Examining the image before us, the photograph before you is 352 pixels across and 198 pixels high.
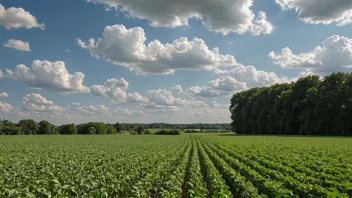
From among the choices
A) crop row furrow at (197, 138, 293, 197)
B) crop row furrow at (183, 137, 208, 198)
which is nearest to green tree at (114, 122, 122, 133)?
crop row furrow at (197, 138, 293, 197)

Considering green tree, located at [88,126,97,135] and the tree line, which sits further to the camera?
green tree, located at [88,126,97,135]

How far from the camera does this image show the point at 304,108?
225ft

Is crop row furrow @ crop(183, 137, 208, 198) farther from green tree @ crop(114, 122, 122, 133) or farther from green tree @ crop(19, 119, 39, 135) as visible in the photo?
green tree @ crop(114, 122, 122, 133)

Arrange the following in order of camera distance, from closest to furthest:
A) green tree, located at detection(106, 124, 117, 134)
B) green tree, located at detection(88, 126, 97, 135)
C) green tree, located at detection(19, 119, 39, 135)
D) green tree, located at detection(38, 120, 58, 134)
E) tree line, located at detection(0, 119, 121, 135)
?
tree line, located at detection(0, 119, 121, 135) < green tree, located at detection(19, 119, 39, 135) < green tree, located at detection(38, 120, 58, 134) < green tree, located at detection(88, 126, 97, 135) < green tree, located at detection(106, 124, 117, 134)

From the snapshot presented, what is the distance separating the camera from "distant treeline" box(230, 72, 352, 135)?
58.2 metres

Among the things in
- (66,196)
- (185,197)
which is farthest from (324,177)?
(66,196)

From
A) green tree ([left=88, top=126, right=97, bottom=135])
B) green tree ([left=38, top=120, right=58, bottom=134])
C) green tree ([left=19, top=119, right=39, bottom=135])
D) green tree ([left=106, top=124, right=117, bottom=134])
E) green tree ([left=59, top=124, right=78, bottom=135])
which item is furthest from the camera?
green tree ([left=106, top=124, right=117, bottom=134])

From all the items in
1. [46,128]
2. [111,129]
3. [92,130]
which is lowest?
[92,130]

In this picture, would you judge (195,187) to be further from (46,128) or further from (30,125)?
(30,125)

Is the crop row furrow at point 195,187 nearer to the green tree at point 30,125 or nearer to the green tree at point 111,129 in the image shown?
the green tree at point 30,125

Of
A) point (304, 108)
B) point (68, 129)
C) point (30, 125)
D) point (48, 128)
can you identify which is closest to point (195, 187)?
point (304, 108)

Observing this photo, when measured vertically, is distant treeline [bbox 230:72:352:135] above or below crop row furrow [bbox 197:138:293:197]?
above

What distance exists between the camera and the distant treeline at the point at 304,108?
58.2 meters

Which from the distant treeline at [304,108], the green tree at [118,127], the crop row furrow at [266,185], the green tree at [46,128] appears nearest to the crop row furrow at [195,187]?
the crop row furrow at [266,185]
